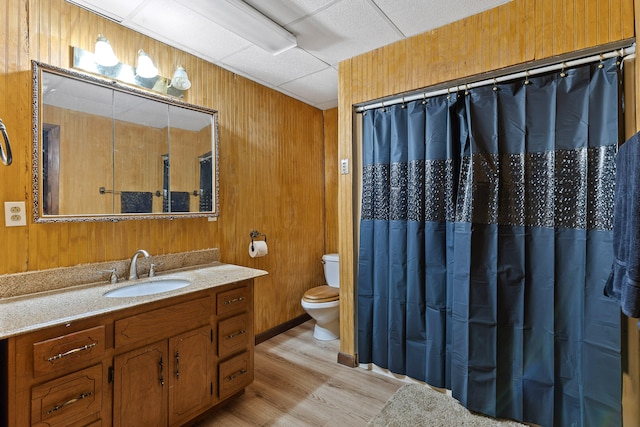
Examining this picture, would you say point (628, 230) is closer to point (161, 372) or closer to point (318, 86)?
point (161, 372)

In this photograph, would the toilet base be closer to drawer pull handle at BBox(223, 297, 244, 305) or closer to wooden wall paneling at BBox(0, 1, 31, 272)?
drawer pull handle at BBox(223, 297, 244, 305)

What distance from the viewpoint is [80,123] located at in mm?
1700

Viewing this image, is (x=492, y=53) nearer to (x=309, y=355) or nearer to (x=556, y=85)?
(x=556, y=85)

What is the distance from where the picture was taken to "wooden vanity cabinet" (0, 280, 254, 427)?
3.87ft

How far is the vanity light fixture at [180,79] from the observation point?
2122 millimetres

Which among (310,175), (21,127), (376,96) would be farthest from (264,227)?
(21,127)

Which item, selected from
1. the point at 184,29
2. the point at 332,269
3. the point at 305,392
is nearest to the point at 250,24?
the point at 184,29

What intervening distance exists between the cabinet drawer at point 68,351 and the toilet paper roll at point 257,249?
133cm

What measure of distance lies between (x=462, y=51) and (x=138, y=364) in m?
2.56

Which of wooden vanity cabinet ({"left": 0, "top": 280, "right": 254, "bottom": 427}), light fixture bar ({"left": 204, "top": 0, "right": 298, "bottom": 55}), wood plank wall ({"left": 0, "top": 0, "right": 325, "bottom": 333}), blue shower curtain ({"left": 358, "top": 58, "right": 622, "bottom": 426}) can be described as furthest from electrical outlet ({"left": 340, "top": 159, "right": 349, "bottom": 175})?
wooden vanity cabinet ({"left": 0, "top": 280, "right": 254, "bottom": 427})

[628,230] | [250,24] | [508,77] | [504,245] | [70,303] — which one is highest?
[250,24]

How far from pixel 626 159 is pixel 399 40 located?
1521 mm

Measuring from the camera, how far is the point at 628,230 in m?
1.17

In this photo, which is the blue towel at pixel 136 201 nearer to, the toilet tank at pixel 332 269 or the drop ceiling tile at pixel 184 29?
the drop ceiling tile at pixel 184 29
